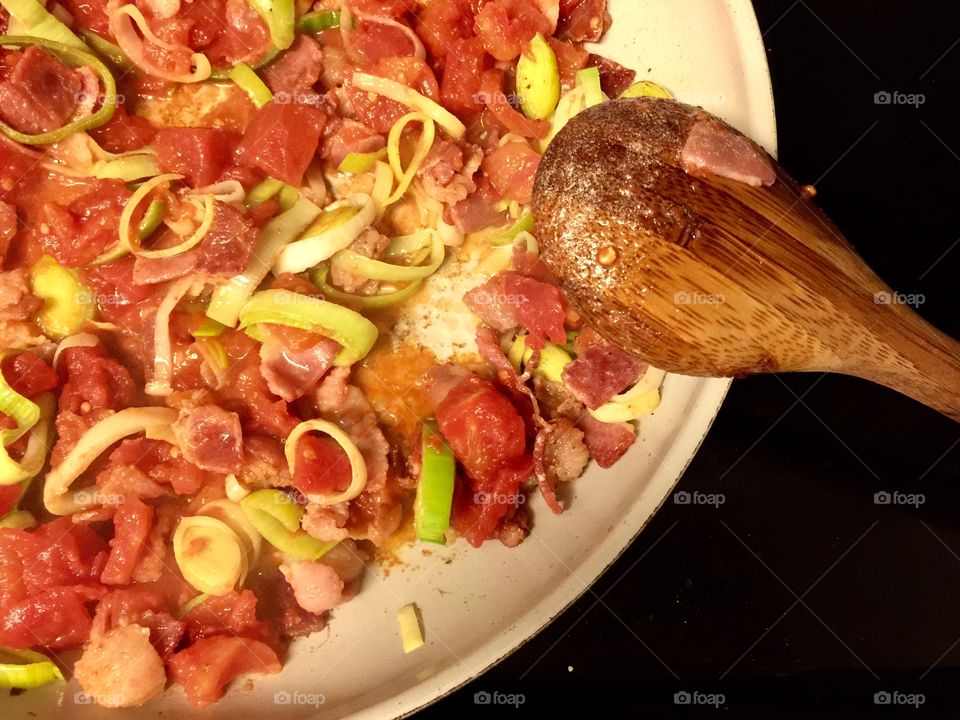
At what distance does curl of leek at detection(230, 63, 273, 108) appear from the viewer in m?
3.11

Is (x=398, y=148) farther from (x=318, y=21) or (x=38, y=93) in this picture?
(x=38, y=93)

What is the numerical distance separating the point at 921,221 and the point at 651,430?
1.63m

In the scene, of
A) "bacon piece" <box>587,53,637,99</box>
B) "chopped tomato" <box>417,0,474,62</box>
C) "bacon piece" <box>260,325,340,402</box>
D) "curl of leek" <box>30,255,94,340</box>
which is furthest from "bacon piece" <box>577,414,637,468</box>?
"curl of leek" <box>30,255,94,340</box>

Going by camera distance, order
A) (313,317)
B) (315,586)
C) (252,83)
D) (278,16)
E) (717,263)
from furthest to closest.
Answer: (252,83)
(278,16)
(313,317)
(315,586)
(717,263)

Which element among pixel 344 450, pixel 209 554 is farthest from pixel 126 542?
pixel 344 450

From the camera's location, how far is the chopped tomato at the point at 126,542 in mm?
2824

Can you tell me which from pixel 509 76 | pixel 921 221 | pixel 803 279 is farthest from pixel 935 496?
pixel 509 76

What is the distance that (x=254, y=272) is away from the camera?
2.99 m

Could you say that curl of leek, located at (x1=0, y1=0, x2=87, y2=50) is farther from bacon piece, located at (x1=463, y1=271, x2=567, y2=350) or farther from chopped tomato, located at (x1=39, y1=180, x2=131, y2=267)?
bacon piece, located at (x1=463, y1=271, x2=567, y2=350)

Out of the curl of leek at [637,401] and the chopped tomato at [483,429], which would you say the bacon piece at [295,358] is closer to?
the chopped tomato at [483,429]

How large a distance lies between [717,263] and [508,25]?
1545 millimetres

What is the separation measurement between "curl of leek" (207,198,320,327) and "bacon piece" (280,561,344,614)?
1144 mm

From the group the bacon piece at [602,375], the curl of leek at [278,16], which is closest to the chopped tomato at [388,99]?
the curl of leek at [278,16]

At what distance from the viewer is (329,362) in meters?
2.99
